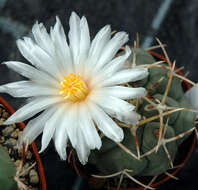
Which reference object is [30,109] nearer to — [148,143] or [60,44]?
[60,44]

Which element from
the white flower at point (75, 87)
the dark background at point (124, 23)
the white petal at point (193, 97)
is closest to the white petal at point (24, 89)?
the white flower at point (75, 87)

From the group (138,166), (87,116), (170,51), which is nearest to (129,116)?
(87,116)

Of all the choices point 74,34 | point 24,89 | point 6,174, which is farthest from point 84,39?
point 6,174

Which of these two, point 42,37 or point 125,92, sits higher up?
point 42,37

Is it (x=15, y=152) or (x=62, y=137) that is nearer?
(x=62, y=137)

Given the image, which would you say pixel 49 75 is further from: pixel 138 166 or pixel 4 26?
pixel 4 26

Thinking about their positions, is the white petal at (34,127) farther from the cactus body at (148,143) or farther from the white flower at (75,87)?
the cactus body at (148,143)
